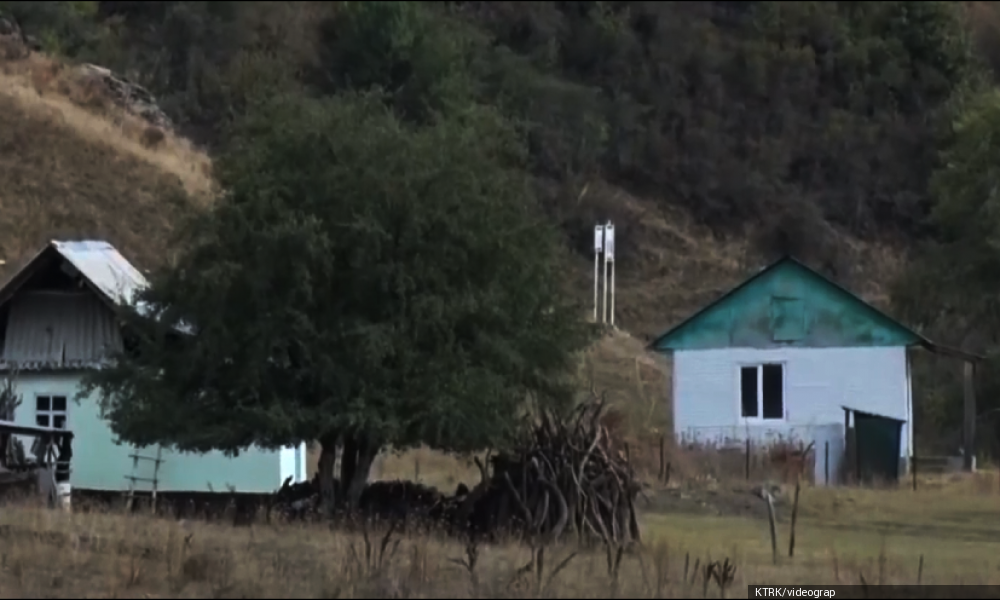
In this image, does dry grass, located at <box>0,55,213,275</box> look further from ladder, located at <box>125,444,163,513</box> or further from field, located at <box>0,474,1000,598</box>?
field, located at <box>0,474,1000,598</box>

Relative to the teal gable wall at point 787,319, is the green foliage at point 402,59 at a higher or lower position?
higher

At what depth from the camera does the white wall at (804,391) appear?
1407 inches

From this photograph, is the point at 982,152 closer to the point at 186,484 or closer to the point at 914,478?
the point at 914,478

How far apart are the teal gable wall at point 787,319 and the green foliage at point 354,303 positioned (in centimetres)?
1480

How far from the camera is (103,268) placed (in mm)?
27766

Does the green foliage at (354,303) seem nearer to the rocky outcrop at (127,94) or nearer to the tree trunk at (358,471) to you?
the tree trunk at (358,471)

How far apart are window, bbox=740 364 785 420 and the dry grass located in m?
14.6

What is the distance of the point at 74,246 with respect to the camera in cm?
2798

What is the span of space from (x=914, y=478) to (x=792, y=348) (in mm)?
6400

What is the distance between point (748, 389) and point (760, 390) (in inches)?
11.4

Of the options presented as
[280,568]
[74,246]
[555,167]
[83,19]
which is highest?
[83,19]

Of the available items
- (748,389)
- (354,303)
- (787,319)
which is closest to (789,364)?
(787,319)

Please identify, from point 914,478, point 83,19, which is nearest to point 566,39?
point 83,19

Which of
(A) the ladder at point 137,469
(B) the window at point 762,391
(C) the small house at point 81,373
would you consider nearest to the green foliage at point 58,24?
A: (B) the window at point 762,391
